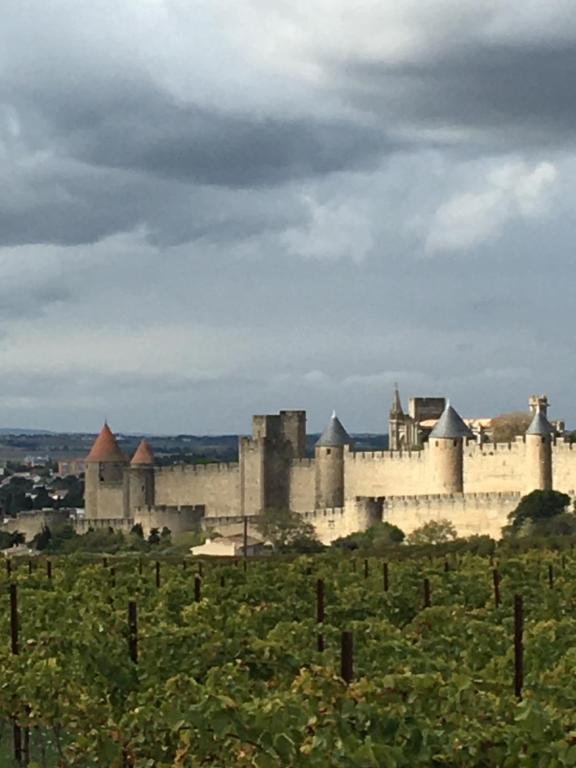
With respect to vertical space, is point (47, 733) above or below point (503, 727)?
below

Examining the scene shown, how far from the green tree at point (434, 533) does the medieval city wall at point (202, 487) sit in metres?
12.4

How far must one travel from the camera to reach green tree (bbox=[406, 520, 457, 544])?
164 feet

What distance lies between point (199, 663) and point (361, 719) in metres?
4.20

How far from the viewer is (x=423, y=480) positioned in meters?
57.3

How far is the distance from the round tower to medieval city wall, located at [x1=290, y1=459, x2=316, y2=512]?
2.52 ft

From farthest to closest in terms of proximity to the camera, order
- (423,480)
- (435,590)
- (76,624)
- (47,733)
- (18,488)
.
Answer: (18,488) → (423,480) → (435,590) → (47,733) → (76,624)

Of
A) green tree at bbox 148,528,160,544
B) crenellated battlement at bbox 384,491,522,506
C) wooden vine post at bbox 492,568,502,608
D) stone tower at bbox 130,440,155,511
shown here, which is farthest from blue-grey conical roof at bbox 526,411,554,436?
wooden vine post at bbox 492,568,502,608

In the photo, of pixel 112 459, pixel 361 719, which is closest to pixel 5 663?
pixel 361 719

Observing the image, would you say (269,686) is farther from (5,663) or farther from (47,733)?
(47,733)

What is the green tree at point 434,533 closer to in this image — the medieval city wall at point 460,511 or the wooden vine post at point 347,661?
the medieval city wall at point 460,511

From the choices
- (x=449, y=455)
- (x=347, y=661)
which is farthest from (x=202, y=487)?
(x=347, y=661)

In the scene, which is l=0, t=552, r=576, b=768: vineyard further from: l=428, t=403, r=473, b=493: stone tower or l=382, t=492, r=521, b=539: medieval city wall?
l=428, t=403, r=473, b=493: stone tower

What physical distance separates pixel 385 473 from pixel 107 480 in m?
12.7

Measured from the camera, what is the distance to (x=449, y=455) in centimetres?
5600
